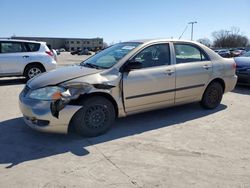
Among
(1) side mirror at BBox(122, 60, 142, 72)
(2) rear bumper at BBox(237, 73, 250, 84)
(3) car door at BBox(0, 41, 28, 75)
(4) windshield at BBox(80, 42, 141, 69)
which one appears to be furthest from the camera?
(3) car door at BBox(0, 41, 28, 75)

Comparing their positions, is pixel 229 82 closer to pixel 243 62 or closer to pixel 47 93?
pixel 243 62

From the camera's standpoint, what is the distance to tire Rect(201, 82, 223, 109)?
244 inches

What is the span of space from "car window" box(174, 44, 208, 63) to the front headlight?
96.2 inches

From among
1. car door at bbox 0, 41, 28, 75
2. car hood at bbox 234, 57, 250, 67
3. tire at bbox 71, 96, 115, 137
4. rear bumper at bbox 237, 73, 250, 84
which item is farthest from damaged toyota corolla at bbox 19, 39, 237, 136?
car door at bbox 0, 41, 28, 75

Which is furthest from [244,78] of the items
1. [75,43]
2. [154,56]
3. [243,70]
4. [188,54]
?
[75,43]

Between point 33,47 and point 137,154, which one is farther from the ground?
point 33,47

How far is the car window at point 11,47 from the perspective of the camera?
10.0 m

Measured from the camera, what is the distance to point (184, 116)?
584cm

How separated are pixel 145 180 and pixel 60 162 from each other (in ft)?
3.85

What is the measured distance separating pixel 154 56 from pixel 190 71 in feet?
2.84

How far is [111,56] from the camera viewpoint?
17.6 ft

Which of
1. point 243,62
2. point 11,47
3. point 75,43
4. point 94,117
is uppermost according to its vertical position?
point 75,43

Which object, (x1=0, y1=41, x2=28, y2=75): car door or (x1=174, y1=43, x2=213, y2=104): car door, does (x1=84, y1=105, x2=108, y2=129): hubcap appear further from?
(x1=0, y1=41, x2=28, y2=75): car door

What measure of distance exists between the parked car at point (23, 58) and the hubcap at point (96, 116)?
6.54 metres
